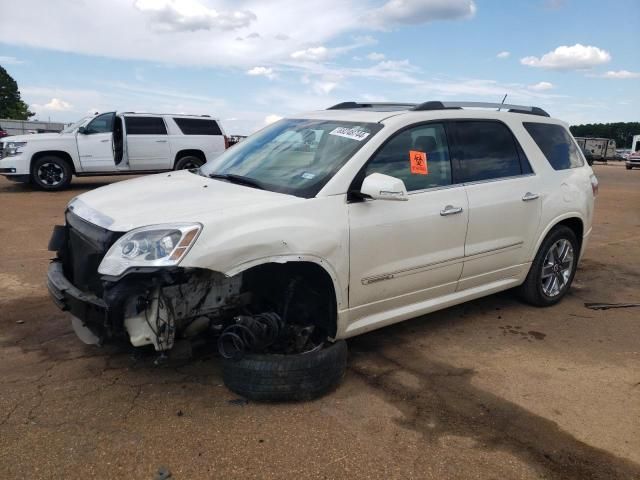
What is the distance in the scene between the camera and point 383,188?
3.24 m

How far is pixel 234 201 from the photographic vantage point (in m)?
3.24

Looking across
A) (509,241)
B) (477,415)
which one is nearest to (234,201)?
(477,415)

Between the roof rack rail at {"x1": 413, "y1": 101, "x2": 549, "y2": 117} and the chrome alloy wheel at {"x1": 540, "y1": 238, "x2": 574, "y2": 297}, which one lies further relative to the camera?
the chrome alloy wheel at {"x1": 540, "y1": 238, "x2": 574, "y2": 297}

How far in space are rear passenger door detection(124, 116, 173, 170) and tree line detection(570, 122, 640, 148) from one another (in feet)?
335

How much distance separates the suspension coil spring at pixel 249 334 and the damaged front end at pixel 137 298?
121 mm

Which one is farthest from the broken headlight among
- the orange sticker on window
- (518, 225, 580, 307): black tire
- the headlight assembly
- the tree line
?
the tree line

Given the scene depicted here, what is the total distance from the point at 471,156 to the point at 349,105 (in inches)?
51.3

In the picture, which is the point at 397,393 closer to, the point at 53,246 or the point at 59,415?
the point at 59,415

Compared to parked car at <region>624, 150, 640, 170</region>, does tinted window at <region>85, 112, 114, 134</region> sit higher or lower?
higher

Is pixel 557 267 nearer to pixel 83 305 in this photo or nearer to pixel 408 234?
pixel 408 234

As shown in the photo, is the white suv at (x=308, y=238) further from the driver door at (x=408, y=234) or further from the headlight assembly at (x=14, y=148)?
the headlight assembly at (x=14, y=148)

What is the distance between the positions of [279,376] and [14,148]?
468 inches

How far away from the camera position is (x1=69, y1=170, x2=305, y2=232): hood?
3.02 meters

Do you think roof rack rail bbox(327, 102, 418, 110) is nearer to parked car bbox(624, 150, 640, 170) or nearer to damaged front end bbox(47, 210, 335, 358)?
damaged front end bbox(47, 210, 335, 358)
